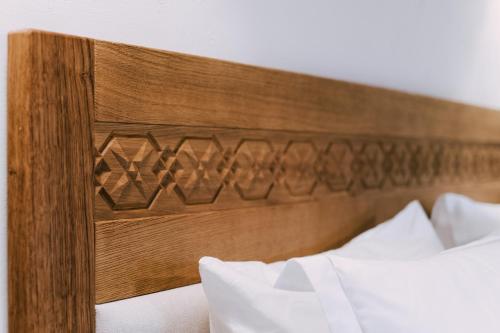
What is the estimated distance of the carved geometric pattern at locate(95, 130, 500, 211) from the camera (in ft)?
2.52

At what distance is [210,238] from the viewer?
0.89m

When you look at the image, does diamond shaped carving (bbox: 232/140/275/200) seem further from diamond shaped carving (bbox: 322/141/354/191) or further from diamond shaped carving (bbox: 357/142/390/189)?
diamond shaped carving (bbox: 357/142/390/189)

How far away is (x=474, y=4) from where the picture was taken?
184cm

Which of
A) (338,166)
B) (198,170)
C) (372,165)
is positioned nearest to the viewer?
(198,170)

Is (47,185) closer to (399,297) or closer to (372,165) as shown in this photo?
(399,297)

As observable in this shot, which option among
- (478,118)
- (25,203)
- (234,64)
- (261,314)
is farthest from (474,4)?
(25,203)

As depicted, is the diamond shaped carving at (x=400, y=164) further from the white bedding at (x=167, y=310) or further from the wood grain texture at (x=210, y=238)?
the white bedding at (x=167, y=310)

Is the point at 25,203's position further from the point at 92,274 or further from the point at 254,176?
the point at 254,176

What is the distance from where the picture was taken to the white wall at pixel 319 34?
0.77 metres

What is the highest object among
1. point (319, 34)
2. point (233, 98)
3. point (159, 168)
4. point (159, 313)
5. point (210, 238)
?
point (319, 34)

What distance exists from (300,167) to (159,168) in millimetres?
361

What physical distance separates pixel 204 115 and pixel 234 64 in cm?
12

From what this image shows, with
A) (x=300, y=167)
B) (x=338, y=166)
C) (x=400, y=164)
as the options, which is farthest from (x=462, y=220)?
(x=300, y=167)

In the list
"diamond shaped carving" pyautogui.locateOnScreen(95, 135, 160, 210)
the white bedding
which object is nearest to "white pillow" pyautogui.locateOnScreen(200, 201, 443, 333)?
the white bedding
